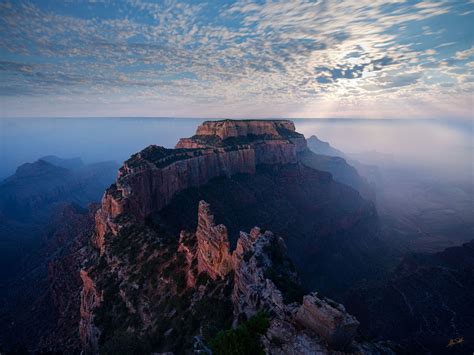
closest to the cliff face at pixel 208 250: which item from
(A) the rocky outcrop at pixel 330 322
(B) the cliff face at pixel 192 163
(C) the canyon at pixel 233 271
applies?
(A) the rocky outcrop at pixel 330 322

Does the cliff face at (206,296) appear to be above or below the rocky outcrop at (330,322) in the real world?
below

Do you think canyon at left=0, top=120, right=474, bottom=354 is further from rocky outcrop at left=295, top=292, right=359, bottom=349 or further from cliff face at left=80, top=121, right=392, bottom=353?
cliff face at left=80, top=121, right=392, bottom=353

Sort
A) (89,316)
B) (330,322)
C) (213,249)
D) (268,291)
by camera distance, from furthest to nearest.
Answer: (89,316), (213,249), (268,291), (330,322)

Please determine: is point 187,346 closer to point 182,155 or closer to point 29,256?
point 182,155

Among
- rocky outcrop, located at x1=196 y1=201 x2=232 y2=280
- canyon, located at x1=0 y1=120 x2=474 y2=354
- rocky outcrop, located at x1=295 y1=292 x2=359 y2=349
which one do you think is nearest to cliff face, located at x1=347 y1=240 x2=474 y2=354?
canyon, located at x1=0 y1=120 x2=474 y2=354

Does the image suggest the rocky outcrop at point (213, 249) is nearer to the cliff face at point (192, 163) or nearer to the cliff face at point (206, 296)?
the cliff face at point (206, 296)

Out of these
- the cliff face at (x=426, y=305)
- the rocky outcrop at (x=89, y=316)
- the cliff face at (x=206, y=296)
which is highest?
the cliff face at (x=206, y=296)

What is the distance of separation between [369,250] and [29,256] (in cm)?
15263

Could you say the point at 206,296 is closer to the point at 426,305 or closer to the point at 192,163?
the point at 192,163

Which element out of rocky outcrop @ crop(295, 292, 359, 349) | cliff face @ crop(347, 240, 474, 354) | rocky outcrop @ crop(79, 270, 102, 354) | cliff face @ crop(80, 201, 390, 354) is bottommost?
cliff face @ crop(347, 240, 474, 354)

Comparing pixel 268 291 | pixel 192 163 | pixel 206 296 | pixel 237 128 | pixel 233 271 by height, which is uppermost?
pixel 237 128

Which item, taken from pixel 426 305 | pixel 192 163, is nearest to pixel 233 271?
pixel 192 163

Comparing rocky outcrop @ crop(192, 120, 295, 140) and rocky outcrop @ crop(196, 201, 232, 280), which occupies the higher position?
rocky outcrop @ crop(192, 120, 295, 140)

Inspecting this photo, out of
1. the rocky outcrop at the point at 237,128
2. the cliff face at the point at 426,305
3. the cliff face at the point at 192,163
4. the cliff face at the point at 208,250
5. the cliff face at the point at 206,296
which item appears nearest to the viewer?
the cliff face at the point at 206,296
